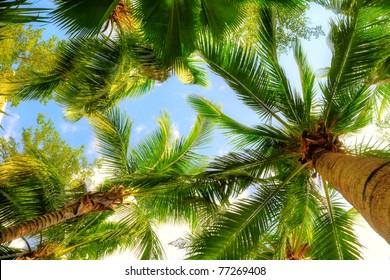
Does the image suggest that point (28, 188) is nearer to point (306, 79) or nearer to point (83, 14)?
point (83, 14)

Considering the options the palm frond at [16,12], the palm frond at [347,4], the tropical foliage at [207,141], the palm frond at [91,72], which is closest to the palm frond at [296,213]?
the tropical foliage at [207,141]

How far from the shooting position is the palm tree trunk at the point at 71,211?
5164 millimetres

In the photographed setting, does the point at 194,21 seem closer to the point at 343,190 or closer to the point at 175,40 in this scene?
the point at 175,40

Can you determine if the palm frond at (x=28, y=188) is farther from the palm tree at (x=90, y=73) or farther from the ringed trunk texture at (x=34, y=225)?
the palm tree at (x=90, y=73)

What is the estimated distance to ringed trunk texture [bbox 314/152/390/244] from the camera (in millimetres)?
2551

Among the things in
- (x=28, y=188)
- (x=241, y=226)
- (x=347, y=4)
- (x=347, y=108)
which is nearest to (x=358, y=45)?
(x=347, y=4)

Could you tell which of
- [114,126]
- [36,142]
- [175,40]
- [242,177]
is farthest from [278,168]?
[36,142]

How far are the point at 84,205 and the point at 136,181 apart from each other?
0.91 metres

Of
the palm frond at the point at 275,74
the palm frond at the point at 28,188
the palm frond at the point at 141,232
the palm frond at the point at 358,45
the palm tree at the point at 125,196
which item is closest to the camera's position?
the palm frond at the point at 358,45

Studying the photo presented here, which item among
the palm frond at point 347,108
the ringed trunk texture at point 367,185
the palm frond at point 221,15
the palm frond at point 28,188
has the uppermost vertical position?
the palm frond at point 221,15

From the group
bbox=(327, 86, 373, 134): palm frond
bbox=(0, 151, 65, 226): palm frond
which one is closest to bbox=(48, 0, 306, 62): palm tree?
bbox=(327, 86, 373, 134): palm frond

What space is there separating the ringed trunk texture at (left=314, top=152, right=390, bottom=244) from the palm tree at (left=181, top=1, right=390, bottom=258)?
45 cm

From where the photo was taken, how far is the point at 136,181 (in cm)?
575

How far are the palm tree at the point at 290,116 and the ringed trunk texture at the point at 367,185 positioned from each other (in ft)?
1.49
